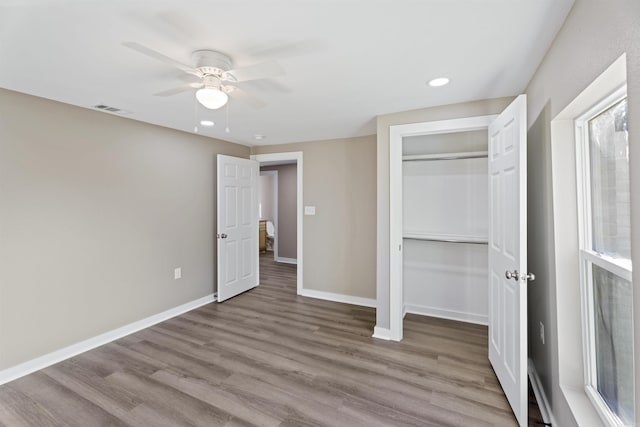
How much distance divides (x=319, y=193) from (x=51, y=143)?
297 centimetres

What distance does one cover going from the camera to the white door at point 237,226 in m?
4.02

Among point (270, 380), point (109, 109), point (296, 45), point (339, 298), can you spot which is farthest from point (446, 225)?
point (109, 109)

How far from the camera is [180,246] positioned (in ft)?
12.2

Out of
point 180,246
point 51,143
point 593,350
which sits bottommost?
point 593,350

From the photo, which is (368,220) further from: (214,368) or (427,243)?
(214,368)

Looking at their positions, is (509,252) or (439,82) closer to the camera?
(509,252)

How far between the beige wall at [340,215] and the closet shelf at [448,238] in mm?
574

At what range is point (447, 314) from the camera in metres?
3.51

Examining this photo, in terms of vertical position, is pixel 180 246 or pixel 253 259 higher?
pixel 180 246

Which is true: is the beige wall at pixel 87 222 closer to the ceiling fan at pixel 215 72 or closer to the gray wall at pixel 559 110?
the ceiling fan at pixel 215 72

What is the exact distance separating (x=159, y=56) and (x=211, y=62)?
0.35 m

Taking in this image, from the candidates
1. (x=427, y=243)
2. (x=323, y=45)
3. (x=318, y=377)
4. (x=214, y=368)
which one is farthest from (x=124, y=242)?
(x=427, y=243)

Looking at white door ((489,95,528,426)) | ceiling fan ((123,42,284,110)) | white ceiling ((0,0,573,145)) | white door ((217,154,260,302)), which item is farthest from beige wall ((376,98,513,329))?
white door ((217,154,260,302))

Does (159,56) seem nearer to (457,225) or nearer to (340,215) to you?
(340,215)
